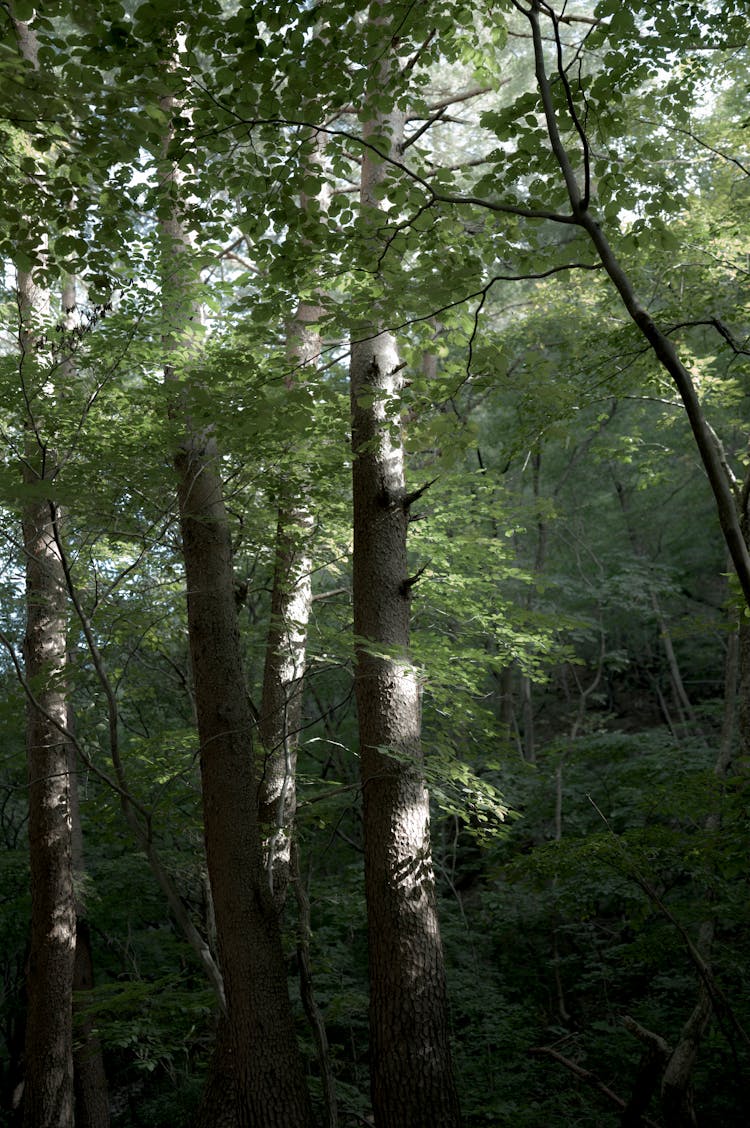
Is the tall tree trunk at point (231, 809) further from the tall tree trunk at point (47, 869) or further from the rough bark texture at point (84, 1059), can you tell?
the rough bark texture at point (84, 1059)

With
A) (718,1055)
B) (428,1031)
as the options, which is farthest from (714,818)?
(428,1031)

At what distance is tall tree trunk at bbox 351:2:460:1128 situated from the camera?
14.1ft

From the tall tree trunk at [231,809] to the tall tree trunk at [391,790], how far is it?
0.58m

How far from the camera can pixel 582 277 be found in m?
11.8

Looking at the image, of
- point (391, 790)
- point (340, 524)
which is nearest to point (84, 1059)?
point (391, 790)

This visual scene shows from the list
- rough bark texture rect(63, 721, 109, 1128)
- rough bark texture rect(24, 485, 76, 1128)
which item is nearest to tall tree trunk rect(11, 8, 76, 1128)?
rough bark texture rect(24, 485, 76, 1128)

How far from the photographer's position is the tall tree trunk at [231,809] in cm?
457

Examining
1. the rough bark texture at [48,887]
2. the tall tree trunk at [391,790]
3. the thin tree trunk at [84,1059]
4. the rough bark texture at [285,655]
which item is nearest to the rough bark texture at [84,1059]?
the thin tree trunk at [84,1059]

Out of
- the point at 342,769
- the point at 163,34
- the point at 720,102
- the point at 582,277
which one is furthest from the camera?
the point at 342,769

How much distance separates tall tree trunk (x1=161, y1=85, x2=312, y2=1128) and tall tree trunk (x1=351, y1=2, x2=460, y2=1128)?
1.89 ft

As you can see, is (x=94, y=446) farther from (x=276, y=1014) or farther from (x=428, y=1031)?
(x=428, y=1031)

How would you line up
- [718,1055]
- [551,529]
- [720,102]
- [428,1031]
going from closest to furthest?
[428,1031]
[718,1055]
[720,102]
[551,529]

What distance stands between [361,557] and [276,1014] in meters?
2.74

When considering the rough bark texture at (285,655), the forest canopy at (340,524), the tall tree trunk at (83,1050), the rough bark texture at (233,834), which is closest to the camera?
the forest canopy at (340,524)
